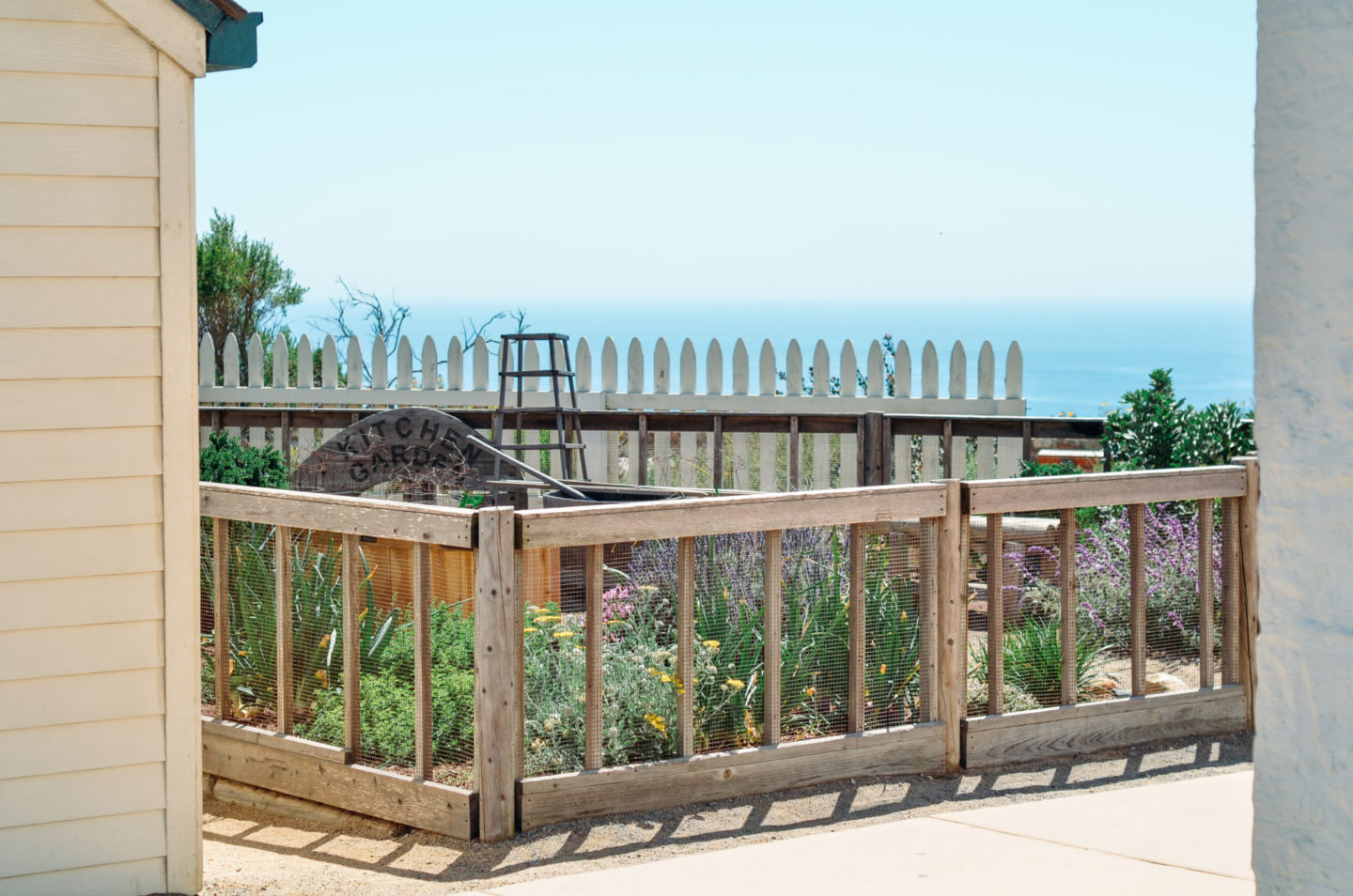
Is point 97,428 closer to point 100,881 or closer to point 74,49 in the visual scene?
point 74,49

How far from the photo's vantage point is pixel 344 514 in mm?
4230

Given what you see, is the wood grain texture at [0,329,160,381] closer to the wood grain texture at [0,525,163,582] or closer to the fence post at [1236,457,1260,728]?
the wood grain texture at [0,525,163,582]

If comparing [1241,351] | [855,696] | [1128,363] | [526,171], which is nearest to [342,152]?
[526,171]

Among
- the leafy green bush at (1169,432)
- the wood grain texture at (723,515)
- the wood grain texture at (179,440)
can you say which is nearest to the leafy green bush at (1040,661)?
the wood grain texture at (723,515)

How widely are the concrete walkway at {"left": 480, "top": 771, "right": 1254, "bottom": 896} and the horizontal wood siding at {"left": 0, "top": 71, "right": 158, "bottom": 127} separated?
232cm

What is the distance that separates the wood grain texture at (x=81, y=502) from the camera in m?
3.38

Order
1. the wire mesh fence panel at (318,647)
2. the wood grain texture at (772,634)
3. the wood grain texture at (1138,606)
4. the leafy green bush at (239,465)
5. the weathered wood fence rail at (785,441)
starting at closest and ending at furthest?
the wood grain texture at (772,634)
the wire mesh fence panel at (318,647)
the wood grain texture at (1138,606)
the leafy green bush at (239,465)
the weathered wood fence rail at (785,441)

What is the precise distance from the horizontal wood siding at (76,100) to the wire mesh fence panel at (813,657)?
102 inches

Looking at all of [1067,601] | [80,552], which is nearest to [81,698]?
[80,552]

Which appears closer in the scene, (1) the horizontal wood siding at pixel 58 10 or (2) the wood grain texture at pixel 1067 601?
(1) the horizontal wood siding at pixel 58 10

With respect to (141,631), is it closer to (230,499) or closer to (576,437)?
(230,499)

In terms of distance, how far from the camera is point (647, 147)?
10150 centimetres

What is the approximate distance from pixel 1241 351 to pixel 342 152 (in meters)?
74.8

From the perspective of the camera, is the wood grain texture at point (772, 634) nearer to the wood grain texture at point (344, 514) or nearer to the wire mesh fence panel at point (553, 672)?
the wire mesh fence panel at point (553, 672)
